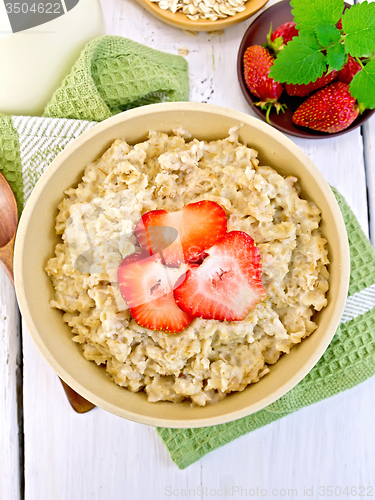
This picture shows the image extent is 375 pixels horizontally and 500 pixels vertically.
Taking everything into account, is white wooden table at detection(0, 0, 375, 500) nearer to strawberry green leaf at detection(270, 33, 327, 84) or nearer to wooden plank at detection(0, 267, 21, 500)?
wooden plank at detection(0, 267, 21, 500)

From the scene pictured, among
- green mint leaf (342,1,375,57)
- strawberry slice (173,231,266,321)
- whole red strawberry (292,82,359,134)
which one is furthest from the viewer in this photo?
whole red strawberry (292,82,359,134)

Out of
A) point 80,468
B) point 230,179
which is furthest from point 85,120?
point 80,468

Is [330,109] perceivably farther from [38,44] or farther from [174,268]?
[38,44]

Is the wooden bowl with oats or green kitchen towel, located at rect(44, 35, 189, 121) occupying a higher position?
the wooden bowl with oats

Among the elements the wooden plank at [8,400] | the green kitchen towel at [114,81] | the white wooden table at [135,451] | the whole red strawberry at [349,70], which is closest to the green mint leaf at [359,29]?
the whole red strawberry at [349,70]

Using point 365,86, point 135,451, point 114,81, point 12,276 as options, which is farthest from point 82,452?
point 365,86

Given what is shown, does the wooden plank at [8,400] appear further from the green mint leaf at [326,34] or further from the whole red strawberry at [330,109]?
the green mint leaf at [326,34]

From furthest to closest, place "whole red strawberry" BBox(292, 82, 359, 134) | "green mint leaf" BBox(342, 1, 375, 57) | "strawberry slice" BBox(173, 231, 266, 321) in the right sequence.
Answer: "whole red strawberry" BBox(292, 82, 359, 134) → "green mint leaf" BBox(342, 1, 375, 57) → "strawberry slice" BBox(173, 231, 266, 321)

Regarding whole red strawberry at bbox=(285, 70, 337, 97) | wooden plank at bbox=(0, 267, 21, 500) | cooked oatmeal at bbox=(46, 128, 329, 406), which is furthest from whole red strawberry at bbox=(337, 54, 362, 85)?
wooden plank at bbox=(0, 267, 21, 500)
